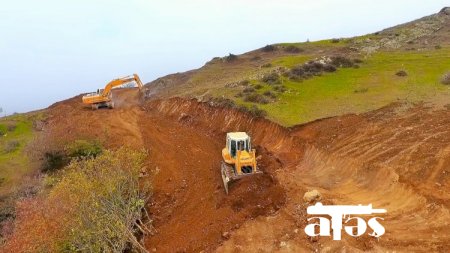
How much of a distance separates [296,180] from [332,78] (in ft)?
65.5

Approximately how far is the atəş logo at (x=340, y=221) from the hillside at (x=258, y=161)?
43 cm

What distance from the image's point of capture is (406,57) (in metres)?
47.6

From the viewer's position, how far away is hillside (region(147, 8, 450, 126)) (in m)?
34.4

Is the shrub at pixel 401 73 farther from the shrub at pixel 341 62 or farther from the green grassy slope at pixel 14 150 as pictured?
the green grassy slope at pixel 14 150

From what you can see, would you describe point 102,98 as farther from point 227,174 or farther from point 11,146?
point 227,174

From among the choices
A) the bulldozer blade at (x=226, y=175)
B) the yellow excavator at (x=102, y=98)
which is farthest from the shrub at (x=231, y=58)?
the bulldozer blade at (x=226, y=175)

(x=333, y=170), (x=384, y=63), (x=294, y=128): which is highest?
(x=384, y=63)

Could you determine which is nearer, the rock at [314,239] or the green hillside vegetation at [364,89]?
the rock at [314,239]

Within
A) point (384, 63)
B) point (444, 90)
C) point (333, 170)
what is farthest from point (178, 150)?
point (384, 63)

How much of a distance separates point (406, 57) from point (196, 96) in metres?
23.3

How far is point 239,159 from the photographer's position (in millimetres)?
24938

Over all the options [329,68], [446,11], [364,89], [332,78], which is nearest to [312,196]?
[364,89]

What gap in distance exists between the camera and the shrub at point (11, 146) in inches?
1617

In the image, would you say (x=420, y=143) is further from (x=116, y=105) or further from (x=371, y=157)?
(x=116, y=105)
